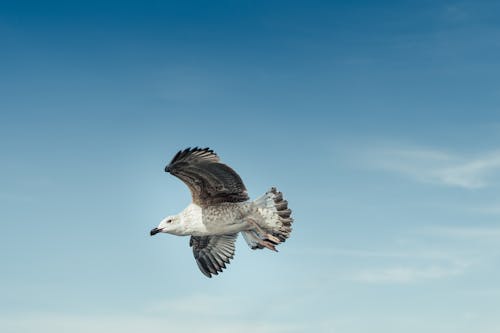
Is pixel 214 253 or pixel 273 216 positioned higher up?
pixel 214 253

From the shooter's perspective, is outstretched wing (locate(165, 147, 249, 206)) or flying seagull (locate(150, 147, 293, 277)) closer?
outstretched wing (locate(165, 147, 249, 206))

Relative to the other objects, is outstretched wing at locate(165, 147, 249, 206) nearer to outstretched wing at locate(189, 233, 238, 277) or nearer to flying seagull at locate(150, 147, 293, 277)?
flying seagull at locate(150, 147, 293, 277)

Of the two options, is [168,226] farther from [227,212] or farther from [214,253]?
[214,253]

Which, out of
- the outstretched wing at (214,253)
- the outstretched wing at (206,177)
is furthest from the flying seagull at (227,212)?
the outstretched wing at (214,253)

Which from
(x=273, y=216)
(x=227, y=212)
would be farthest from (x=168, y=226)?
(x=273, y=216)

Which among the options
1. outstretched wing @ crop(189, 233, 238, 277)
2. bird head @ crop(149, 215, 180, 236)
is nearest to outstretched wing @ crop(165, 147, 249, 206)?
bird head @ crop(149, 215, 180, 236)

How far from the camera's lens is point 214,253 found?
26.8 metres

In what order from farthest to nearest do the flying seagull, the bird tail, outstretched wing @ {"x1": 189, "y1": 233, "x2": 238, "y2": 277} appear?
outstretched wing @ {"x1": 189, "y1": 233, "x2": 238, "y2": 277} → the bird tail → the flying seagull

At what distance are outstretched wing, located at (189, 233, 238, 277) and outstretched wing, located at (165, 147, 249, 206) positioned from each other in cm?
327

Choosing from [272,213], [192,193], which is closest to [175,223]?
[192,193]

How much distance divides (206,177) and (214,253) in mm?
4353

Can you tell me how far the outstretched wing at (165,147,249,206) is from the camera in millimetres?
22625

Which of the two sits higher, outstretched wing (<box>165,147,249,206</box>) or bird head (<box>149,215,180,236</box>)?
outstretched wing (<box>165,147,249,206</box>)

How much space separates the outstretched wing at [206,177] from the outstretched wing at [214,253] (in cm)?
327
